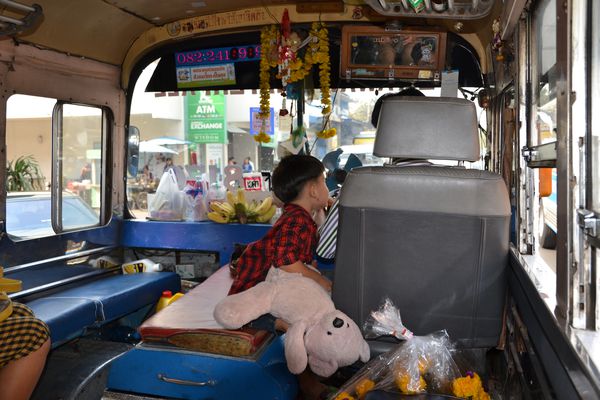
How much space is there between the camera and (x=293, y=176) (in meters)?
2.97

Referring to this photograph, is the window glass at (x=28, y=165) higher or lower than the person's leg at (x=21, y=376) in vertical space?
higher

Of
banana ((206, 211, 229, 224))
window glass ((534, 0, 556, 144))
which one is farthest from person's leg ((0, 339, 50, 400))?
window glass ((534, 0, 556, 144))

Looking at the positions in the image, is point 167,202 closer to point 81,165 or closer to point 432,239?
point 81,165

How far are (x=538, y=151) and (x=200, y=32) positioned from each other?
3.14m

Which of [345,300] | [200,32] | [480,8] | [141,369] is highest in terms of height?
[200,32]

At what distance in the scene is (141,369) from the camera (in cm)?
271

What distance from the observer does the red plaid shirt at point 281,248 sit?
2.75 metres

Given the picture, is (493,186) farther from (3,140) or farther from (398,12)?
(3,140)

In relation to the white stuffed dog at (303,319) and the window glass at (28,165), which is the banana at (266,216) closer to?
the window glass at (28,165)

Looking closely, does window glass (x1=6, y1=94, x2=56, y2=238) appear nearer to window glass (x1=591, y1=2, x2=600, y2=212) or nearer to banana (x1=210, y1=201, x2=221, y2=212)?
banana (x1=210, y1=201, x2=221, y2=212)

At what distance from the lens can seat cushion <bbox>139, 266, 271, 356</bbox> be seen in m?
2.66

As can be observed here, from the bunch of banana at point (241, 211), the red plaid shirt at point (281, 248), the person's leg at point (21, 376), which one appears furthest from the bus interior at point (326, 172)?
the person's leg at point (21, 376)

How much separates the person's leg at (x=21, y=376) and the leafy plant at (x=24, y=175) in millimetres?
1576

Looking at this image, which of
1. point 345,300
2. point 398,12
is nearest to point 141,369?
point 345,300
